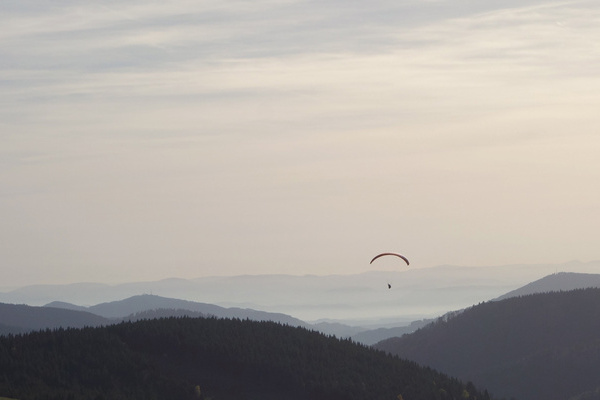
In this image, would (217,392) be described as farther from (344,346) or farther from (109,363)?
(344,346)

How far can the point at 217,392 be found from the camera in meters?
117

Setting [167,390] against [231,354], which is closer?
[167,390]

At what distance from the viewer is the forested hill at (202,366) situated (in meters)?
113

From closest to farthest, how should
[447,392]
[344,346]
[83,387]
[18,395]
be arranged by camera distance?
1. [18,395]
2. [83,387]
3. [447,392]
4. [344,346]

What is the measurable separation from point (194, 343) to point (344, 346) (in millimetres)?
31894

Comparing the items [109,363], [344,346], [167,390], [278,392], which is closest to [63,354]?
[109,363]

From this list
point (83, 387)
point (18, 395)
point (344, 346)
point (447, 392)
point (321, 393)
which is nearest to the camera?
point (18, 395)

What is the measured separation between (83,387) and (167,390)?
8691 millimetres

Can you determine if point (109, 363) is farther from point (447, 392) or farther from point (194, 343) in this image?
point (447, 392)

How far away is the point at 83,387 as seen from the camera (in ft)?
364

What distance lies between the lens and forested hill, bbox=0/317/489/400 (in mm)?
112562

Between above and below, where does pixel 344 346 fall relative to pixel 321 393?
above

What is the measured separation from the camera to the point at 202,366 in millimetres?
125938

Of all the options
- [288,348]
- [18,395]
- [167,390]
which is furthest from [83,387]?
[288,348]
